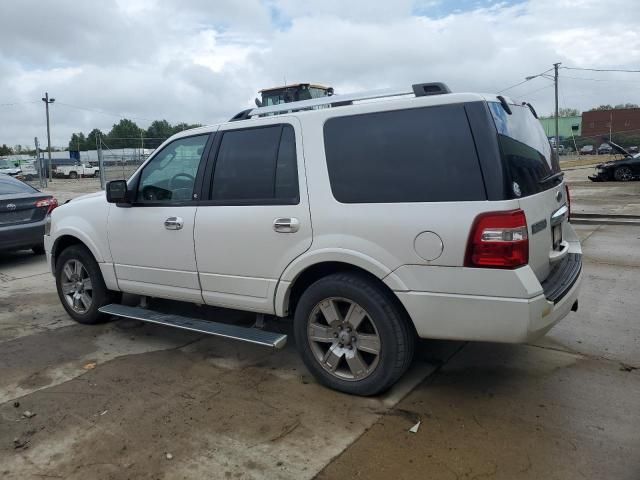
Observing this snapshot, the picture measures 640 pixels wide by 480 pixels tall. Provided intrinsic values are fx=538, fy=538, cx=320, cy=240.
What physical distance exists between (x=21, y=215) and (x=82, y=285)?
407cm

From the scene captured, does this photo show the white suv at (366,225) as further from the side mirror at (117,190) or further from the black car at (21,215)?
the black car at (21,215)

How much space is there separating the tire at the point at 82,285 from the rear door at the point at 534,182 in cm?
384

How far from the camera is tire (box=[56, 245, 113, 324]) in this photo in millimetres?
5137

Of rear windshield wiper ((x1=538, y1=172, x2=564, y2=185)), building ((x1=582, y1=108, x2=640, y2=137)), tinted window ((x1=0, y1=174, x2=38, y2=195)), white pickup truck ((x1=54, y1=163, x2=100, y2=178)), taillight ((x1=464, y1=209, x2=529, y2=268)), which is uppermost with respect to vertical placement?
building ((x1=582, y1=108, x2=640, y2=137))

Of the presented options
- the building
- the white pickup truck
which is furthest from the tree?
the white pickup truck

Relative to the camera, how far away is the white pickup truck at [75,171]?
148 ft

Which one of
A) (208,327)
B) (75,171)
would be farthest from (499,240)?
(75,171)

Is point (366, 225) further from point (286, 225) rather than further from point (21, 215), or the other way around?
point (21, 215)

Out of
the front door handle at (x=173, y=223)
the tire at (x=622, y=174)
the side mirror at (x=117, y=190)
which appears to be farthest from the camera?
the tire at (x=622, y=174)

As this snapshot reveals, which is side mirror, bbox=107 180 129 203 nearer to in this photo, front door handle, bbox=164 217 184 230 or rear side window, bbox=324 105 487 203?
front door handle, bbox=164 217 184 230

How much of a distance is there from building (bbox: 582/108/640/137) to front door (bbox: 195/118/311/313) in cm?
8848

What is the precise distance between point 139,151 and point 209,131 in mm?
20150

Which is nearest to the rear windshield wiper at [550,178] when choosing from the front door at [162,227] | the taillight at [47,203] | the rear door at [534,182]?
the rear door at [534,182]

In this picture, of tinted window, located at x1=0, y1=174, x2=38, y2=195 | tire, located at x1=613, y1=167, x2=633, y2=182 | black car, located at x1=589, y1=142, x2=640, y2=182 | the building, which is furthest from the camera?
the building
